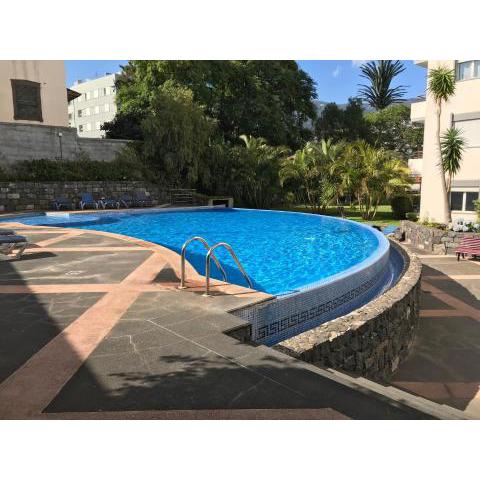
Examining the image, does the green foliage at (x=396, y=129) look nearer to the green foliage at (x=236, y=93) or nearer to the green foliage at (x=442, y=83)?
the green foliage at (x=236, y=93)

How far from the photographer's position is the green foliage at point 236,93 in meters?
30.9

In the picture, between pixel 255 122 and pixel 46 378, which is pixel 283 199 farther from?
pixel 46 378

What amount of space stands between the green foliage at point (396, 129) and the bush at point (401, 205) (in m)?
26.5

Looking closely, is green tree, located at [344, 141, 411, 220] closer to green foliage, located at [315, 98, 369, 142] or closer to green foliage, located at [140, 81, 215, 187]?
green foliage, located at [140, 81, 215, 187]

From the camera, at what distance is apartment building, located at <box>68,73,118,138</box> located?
72000 mm

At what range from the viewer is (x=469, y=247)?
14.5m

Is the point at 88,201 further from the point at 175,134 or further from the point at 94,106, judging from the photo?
the point at 94,106

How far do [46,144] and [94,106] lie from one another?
2115 inches

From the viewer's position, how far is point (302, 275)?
32.8ft

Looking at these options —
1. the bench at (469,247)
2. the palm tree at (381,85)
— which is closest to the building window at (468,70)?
the bench at (469,247)

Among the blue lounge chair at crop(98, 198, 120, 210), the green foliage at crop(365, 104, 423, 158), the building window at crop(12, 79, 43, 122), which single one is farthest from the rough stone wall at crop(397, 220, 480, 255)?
the green foliage at crop(365, 104, 423, 158)

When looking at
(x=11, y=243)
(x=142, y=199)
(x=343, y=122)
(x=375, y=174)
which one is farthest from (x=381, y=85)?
(x=11, y=243)
